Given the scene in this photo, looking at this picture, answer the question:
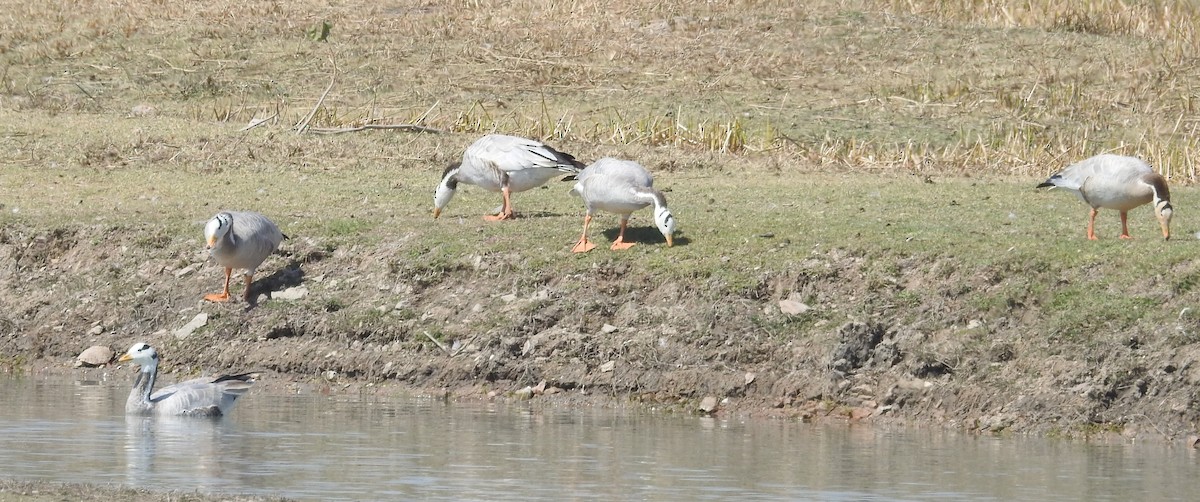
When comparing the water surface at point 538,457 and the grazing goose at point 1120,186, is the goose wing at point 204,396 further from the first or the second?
the grazing goose at point 1120,186

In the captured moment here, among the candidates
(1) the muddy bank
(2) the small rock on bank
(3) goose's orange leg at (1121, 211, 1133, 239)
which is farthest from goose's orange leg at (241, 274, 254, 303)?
(3) goose's orange leg at (1121, 211, 1133, 239)

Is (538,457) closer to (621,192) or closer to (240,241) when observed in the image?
(621,192)

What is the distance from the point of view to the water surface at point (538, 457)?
27.6 feet

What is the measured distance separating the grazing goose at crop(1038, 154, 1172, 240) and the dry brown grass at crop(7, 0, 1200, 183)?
532 cm

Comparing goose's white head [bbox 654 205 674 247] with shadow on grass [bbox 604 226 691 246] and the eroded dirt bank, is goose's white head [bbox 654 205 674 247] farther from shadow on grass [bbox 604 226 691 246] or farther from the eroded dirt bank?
shadow on grass [bbox 604 226 691 246]

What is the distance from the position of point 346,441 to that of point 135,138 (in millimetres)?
10839

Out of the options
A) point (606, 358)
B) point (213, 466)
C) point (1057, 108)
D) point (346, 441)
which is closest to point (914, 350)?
point (606, 358)

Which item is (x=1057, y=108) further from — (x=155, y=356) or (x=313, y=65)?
(x=155, y=356)

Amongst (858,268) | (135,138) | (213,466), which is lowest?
(213,466)

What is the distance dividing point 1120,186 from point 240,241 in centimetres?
669

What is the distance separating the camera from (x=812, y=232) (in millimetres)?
13602

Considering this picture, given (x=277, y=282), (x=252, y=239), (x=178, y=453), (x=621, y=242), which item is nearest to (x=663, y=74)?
(x=621, y=242)

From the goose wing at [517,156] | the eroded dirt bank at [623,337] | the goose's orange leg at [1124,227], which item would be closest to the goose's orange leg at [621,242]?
the eroded dirt bank at [623,337]

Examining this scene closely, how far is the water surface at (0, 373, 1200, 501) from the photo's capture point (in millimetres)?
8414
